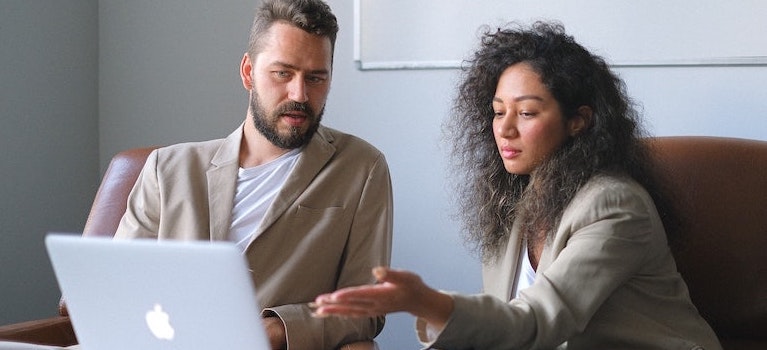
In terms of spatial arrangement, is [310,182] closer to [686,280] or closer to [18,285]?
[686,280]

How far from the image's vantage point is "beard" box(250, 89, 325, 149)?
2.37 meters

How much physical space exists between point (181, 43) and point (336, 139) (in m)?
1.25

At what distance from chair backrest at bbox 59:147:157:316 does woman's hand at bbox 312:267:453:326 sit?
1.16 metres

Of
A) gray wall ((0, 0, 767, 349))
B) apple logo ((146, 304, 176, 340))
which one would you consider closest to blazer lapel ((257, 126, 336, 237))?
gray wall ((0, 0, 767, 349))

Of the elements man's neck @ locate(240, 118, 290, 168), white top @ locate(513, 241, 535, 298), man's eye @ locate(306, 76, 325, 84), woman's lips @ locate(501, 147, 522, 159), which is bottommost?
white top @ locate(513, 241, 535, 298)

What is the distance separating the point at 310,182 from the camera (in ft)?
7.80

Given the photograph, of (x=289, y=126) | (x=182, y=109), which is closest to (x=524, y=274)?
(x=289, y=126)

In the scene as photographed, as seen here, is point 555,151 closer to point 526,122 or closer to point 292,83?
point 526,122

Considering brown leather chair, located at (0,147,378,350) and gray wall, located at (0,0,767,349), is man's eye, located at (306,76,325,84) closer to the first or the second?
brown leather chair, located at (0,147,378,350)

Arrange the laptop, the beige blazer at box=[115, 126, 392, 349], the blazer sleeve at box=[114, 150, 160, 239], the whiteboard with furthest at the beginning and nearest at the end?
1. the whiteboard
2. the blazer sleeve at box=[114, 150, 160, 239]
3. the beige blazer at box=[115, 126, 392, 349]
4. the laptop

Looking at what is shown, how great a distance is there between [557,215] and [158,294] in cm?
81

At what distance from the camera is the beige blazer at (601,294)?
174 centimetres

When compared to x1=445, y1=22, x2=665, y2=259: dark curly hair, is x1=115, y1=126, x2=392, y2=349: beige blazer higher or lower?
lower

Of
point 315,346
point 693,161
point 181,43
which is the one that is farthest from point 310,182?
point 181,43
